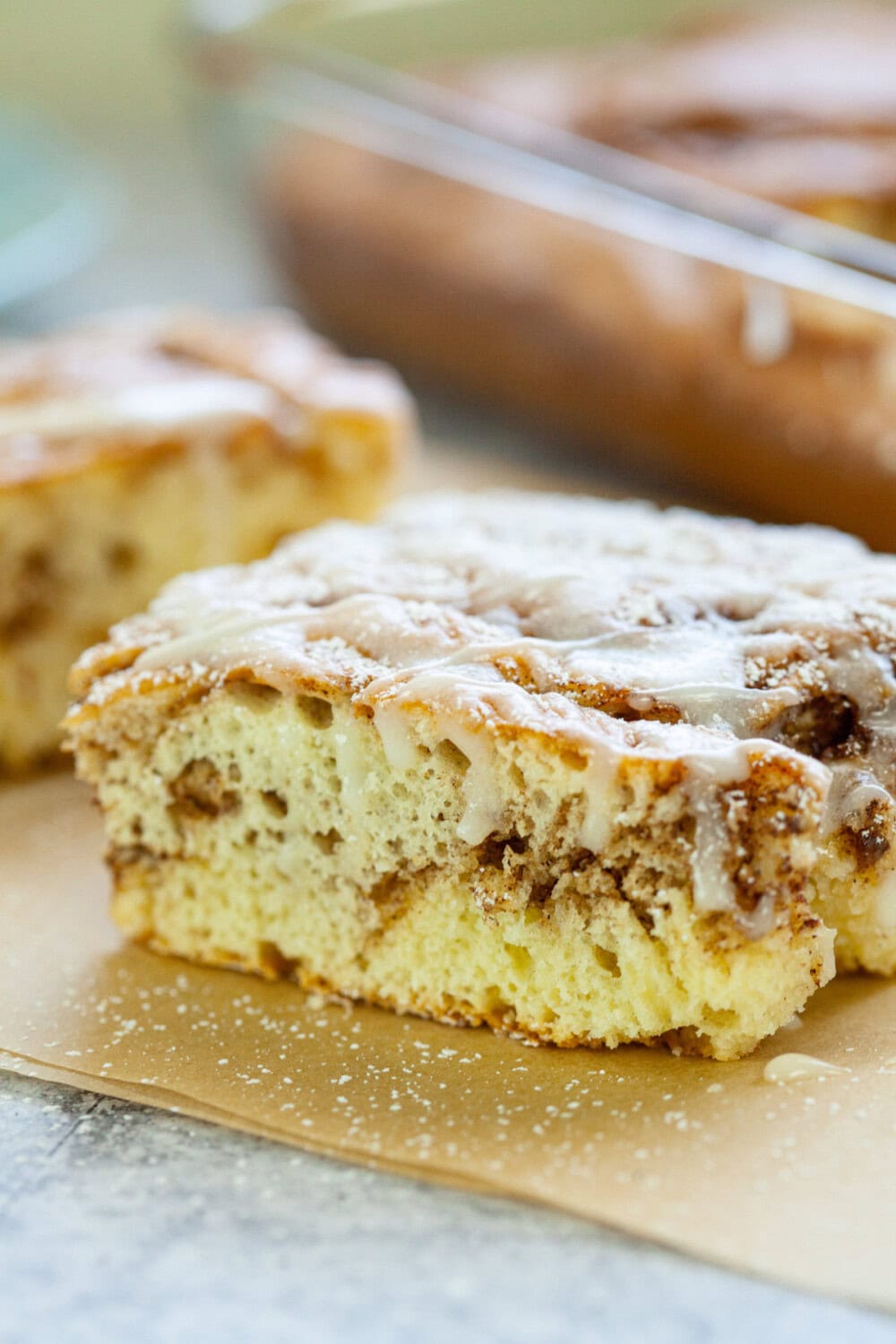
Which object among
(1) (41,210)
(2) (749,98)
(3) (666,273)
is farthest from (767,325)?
(1) (41,210)

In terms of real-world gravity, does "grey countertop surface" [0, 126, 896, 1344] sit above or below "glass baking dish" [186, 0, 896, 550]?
below

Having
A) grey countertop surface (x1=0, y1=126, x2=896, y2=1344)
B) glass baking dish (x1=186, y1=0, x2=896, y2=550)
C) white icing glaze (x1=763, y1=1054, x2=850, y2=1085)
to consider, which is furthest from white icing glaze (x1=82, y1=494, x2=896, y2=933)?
glass baking dish (x1=186, y1=0, x2=896, y2=550)

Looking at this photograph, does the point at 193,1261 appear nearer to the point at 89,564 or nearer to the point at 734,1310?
the point at 734,1310

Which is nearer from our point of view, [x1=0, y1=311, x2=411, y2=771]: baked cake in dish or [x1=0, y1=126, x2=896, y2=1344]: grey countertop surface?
[x1=0, y1=126, x2=896, y2=1344]: grey countertop surface

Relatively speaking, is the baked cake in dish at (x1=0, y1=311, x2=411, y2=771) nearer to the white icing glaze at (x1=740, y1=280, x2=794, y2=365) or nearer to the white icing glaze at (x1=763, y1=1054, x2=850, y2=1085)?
the white icing glaze at (x1=740, y1=280, x2=794, y2=365)

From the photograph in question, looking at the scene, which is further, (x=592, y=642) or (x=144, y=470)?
(x=144, y=470)

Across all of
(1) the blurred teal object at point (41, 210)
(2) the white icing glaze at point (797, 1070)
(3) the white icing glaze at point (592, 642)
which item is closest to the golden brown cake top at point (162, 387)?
(3) the white icing glaze at point (592, 642)

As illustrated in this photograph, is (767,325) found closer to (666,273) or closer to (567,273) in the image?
(666,273)

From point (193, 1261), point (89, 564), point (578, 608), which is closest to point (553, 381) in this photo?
point (89, 564)
